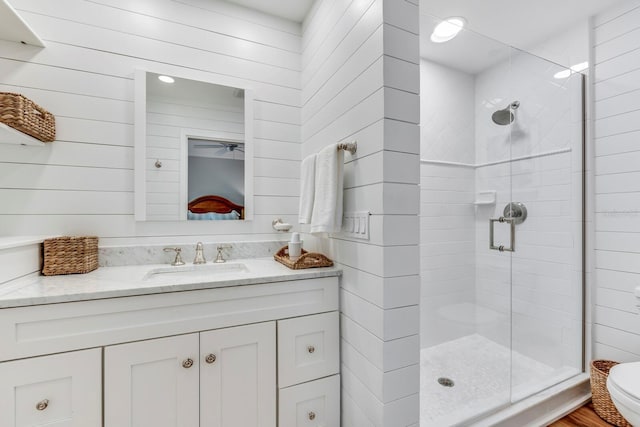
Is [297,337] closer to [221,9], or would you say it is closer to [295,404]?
[295,404]

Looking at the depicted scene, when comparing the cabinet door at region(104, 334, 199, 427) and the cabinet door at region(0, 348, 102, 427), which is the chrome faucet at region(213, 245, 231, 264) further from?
the cabinet door at region(0, 348, 102, 427)

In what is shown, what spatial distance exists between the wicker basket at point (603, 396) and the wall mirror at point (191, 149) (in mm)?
2215

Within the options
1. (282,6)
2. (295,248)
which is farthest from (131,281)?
(282,6)

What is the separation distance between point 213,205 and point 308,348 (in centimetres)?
97

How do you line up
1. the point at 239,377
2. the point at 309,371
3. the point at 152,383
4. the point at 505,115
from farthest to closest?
the point at 505,115, the point at 309,371, the point at 239,377, the point at 152,383

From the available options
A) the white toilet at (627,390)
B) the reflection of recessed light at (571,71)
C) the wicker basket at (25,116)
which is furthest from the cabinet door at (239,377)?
the reflection of recessed light at (571,71)

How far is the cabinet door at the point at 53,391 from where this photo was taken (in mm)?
910

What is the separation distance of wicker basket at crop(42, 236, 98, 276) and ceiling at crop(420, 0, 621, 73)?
2289mm

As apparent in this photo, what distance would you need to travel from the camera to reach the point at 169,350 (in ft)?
3.54

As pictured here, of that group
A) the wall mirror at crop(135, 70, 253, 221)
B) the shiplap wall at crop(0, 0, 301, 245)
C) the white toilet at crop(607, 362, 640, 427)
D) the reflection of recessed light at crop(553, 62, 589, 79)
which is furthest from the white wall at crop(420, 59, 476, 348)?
the wall mirror at crop(135, 70, 253, 221)

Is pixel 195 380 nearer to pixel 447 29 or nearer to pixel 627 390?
pixel 627 390

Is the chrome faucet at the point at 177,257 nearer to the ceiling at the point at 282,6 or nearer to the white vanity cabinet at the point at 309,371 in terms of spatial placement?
the white vanity cabinet at the point at 309,371

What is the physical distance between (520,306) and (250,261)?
6.40 feet

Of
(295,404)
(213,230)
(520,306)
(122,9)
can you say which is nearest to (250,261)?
(213,230)
